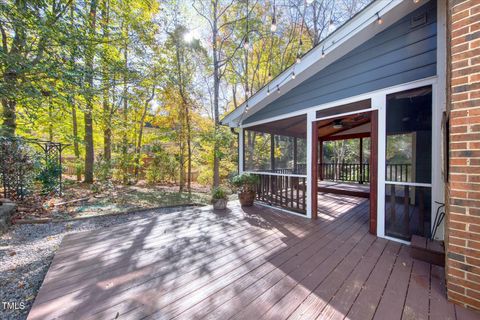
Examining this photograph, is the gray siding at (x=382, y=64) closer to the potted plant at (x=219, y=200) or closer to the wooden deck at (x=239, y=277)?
the wooden deck at (x=239, y=277)

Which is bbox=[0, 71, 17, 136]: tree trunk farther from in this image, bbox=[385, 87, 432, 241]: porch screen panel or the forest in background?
bbox=[385, 87, 432, 241]: porch screen panel

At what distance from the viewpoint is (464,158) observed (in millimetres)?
1534

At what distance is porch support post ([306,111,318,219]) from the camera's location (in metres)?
3.85

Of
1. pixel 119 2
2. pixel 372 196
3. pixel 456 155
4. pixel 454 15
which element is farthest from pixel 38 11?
pixel 372 196

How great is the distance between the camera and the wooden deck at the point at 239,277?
1529mm

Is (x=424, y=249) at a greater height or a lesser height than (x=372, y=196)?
lesser

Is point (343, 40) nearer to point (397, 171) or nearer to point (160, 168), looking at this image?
point (397, 171)

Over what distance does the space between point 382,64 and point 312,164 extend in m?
1.97

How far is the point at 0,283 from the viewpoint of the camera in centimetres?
201

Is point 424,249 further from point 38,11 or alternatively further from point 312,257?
point 38,11

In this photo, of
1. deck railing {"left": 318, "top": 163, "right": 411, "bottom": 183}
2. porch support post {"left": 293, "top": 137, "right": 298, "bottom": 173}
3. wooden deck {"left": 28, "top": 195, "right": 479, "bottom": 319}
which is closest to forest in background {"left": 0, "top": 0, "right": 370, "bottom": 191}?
porch support post {"left": 293, "top": 137, "right": 298, "bottom": 173}

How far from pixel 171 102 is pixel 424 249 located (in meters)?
7.94

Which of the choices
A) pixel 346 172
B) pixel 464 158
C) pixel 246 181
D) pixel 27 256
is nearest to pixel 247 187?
pixel 246 181

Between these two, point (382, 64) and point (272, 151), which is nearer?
point (382, 64)
